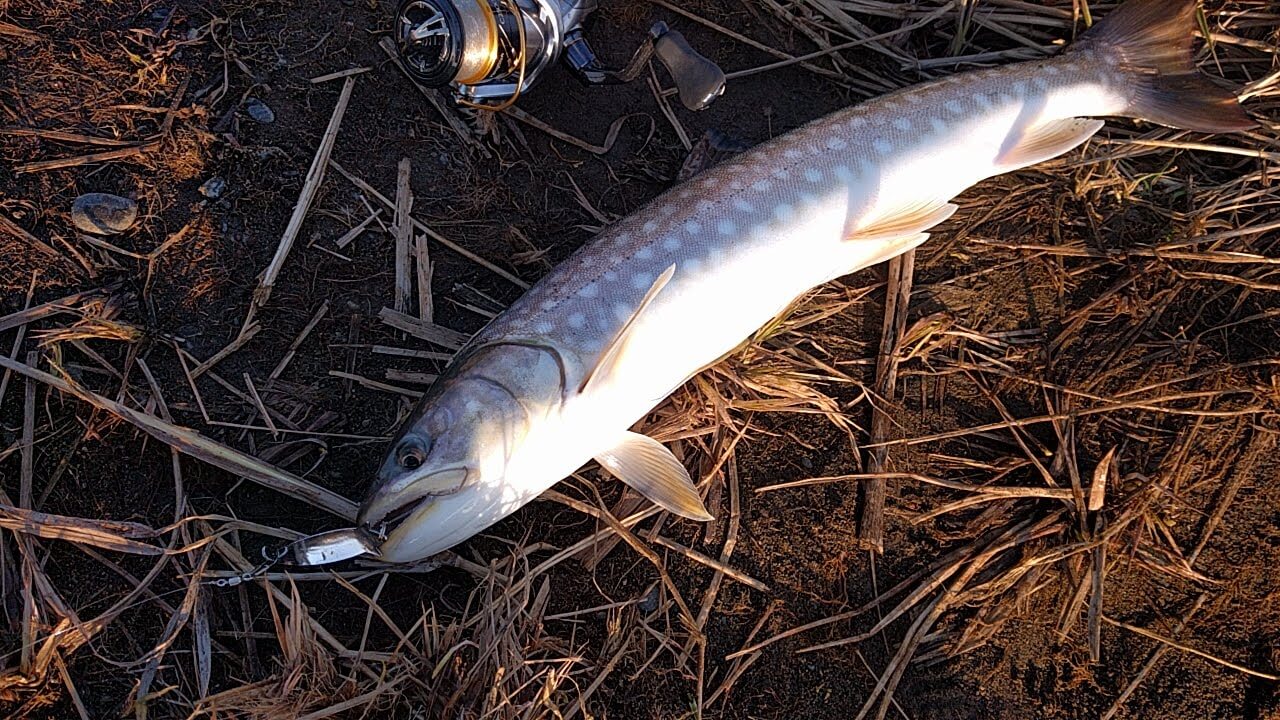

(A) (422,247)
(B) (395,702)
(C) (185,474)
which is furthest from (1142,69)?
(C) (185,474)

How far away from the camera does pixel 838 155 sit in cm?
294

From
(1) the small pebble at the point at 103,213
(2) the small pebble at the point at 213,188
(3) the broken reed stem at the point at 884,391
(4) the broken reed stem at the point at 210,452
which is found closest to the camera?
(4) the broken reed stem at the point at 210,452

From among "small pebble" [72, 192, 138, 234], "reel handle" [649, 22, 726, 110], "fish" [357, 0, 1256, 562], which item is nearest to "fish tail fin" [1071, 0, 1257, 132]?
"fish" [357, 0, 1256, 562]

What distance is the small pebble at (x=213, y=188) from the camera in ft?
10.4

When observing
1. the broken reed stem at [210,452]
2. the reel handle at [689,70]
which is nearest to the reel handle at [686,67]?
the reel handle at [689,70]

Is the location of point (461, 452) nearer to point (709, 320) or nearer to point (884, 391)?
point (709, 320)

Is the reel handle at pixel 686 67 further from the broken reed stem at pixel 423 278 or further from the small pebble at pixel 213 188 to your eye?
the small pebble at pixel 213 188

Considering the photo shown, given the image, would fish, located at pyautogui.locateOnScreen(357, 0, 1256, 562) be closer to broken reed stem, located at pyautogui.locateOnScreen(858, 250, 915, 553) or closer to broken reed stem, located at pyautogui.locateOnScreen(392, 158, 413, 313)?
broken reed stem, located at pyautogui.locateOnScreen(858, 250, 915, 553)

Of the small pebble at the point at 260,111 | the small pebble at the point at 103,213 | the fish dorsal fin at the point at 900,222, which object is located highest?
the small pebble at the point at 260,111

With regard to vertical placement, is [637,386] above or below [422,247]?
below

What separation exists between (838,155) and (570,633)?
2.19 metres

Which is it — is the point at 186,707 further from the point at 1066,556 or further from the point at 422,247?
the point at 1066,556

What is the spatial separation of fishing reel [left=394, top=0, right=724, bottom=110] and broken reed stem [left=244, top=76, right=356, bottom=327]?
0.56 metres

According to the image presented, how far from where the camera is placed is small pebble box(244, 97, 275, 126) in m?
3.28
